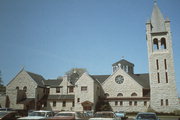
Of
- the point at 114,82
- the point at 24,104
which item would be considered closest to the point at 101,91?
the point at 114,82

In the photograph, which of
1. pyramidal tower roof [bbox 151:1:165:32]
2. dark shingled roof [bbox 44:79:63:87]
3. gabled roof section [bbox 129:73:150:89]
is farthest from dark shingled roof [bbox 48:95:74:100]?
pyramidal tower roof [bbox 151:1:165:32]

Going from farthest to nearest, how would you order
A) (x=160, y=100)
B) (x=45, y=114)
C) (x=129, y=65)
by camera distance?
1. (x=129, y=65)
2. (x=160, y=100)
3. (x=45, y=114)

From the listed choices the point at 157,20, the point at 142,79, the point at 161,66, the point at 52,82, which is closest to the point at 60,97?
the point at 52,82

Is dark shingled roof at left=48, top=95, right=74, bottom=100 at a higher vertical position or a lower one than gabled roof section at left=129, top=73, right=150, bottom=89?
lower

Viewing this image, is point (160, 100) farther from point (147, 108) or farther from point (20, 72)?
point (20, 72)

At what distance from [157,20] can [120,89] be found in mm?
19676

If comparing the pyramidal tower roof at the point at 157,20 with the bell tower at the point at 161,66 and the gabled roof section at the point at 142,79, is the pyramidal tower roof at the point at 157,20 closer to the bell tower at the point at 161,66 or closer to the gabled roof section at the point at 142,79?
the bell tower at the point at 161,66

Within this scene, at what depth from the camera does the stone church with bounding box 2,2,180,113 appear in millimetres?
45156

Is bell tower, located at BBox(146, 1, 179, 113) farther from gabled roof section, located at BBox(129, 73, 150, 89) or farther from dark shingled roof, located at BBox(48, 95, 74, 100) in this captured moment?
dark shingled roof, located at BBox(48, 95, 74, 100)

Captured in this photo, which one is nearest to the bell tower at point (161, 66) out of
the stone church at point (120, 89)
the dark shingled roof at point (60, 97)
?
the stone church at point (120, 89)

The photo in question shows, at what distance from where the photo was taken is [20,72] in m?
52.0

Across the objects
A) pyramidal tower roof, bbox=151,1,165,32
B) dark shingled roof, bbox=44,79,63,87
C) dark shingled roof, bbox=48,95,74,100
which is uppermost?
pyramidal tower roof, bbox=151,1,165,32

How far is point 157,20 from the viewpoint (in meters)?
50.1

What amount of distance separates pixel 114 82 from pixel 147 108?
10069 millimetres
